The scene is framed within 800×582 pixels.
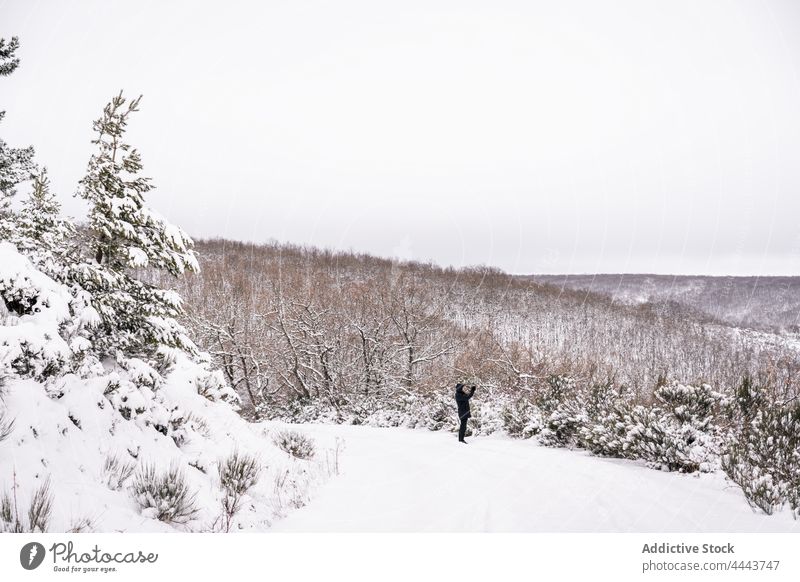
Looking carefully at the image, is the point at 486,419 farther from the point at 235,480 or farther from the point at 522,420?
the point at 235,480

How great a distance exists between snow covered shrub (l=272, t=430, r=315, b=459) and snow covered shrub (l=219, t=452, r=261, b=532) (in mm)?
2353

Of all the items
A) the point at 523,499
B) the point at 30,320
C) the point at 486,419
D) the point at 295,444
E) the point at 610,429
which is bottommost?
the point at 486,419

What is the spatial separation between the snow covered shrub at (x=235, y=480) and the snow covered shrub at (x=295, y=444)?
7.72 ft

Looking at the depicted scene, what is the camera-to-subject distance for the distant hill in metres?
35.8

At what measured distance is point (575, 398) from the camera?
10.1 meters

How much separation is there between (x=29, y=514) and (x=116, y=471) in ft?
2.95

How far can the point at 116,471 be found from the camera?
3.56 metres

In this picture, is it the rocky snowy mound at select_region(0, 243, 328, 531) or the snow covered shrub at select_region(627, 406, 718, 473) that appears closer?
the rocky snowy mound at select_region(0, 243, 328, 531)

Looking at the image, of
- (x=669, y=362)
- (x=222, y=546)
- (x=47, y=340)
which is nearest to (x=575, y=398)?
(x=222, y=546)

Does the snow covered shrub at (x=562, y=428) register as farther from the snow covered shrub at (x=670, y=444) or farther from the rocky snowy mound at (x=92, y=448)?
the rocky snowy mound at (x=92, y=448)

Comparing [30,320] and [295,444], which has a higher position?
[30,320]

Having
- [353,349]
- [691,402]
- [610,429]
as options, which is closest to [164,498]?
[610,429]

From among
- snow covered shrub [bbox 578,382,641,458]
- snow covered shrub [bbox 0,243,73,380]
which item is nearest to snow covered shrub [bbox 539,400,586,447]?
snow covered shrub [bbox 578,382,641,458]

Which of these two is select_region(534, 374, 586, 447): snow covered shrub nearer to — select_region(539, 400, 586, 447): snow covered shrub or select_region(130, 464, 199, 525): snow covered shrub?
select_region(539, 400, 586, 447): snow covered shrub
